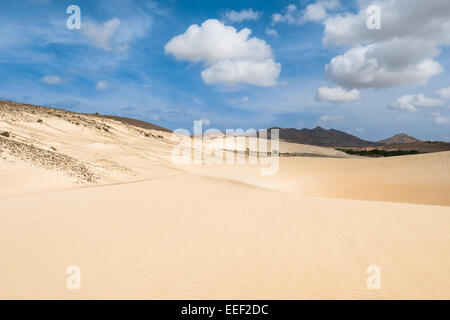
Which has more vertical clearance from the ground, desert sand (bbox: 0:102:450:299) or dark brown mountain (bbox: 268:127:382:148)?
dark brown mountain (bbox: 268:127:382:148)

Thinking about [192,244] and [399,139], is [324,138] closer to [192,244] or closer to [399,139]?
[399,139]

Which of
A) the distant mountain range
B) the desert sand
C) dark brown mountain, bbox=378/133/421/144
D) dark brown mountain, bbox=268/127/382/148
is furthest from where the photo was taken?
dark brown mountain, bbox=378/133/421/144

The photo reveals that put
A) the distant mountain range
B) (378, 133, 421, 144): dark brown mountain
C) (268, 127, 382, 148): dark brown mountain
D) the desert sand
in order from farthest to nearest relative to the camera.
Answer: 1. (378, 133, 421, 144): dark brown mountain
2. (268, 127, 382, 148): dark brown mountain
3. the distant mountain range
4. the desert sand

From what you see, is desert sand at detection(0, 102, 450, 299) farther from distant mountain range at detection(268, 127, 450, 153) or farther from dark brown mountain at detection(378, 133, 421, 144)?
dark brown mountain at detection(378, 133, 421, 144)

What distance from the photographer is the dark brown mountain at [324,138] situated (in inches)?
2525

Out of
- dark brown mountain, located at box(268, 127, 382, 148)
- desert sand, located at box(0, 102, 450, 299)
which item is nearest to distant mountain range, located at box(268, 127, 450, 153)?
dark brown mountain, located at box(268, 127, 382, 148)

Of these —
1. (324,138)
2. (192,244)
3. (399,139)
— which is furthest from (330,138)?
(192,244)

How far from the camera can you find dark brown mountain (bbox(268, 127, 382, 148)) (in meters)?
64.1

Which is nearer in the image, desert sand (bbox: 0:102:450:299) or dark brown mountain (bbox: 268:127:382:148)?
desert sand (bbox: 0:102:450:299)

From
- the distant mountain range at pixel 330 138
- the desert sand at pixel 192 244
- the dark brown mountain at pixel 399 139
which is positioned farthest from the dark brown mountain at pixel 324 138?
the desert sand at pixel 192 244

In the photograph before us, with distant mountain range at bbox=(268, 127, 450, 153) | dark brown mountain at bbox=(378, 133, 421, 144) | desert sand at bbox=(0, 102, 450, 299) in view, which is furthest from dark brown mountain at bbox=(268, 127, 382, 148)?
desert sand at bbox=(0, 102, 450, 299)

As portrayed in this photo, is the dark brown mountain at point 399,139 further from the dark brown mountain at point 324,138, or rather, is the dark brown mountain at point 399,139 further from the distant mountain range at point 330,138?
the dark brown mountain at point 324,138
